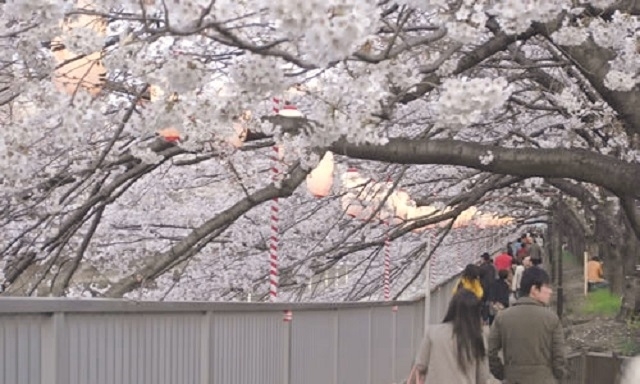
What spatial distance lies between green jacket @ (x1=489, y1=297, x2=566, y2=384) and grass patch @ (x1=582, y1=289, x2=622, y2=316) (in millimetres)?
18014

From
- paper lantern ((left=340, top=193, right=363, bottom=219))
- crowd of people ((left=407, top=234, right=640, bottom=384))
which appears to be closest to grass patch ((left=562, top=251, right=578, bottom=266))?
paper lantern ((left=340, top=193, right=363, bottom=219))

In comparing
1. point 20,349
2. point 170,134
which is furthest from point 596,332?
point 20,349

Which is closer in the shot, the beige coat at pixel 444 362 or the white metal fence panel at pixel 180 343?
the white metal fence panel at pixel 180 343

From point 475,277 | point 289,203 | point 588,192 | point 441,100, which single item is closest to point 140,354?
point 441,100

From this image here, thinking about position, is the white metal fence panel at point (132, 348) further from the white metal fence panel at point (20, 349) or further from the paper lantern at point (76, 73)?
the paper lantern at point (76, 73)

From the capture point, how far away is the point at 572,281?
1574 inches

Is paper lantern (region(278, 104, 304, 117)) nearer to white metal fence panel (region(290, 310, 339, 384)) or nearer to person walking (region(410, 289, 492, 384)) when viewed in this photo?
person walking (region(410, 289, 492, 384))

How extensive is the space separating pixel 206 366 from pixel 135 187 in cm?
809

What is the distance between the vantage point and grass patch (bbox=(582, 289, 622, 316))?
87.5 feet

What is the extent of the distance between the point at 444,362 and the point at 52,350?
3028 millimetres

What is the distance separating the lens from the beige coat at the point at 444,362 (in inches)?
286

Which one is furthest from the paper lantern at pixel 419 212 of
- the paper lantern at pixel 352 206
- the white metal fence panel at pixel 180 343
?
the white metal fence panel at pixel 180 343

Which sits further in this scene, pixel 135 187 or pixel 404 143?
pixel 135 187

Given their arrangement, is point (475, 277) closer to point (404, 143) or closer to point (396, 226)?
point (404, 143)
